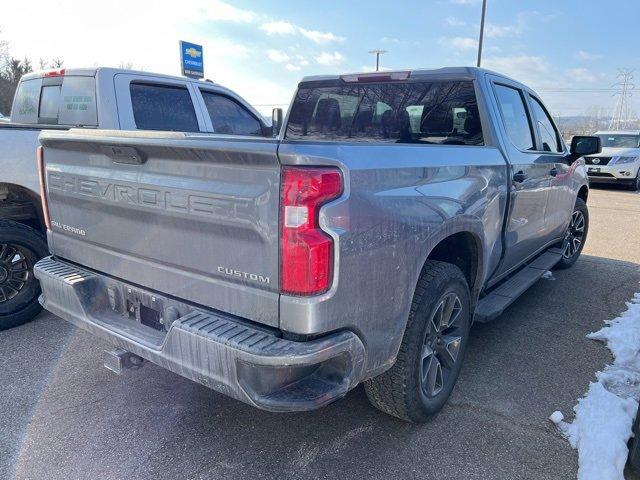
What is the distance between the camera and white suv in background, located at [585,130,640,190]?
1491cm

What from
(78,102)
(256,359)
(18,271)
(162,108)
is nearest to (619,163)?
(162,108)

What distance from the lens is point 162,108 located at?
488 centimetres

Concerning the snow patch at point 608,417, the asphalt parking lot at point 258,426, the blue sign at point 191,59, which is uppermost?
the blue sign at point 191,59

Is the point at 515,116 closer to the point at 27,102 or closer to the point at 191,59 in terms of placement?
the point at 27,102

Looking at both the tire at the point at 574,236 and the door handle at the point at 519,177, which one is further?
the tire at the point at 574,236

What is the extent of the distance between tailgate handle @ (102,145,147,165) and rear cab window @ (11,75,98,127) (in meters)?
2.26

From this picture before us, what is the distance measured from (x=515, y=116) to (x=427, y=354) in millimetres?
2247

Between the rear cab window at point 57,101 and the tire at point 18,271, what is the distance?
1.18 meters

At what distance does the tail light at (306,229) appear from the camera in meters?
1.83

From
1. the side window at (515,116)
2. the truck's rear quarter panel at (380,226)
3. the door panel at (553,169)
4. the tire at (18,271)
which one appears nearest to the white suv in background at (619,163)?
the door panel at (553,169)

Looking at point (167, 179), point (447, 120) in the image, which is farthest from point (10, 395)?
point (447, 120)

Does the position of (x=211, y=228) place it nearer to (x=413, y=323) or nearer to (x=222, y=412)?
(x=413, y=323)

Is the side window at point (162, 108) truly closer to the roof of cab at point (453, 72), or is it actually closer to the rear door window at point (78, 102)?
the rear door window at point (78, 102)

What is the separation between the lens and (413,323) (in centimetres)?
248
